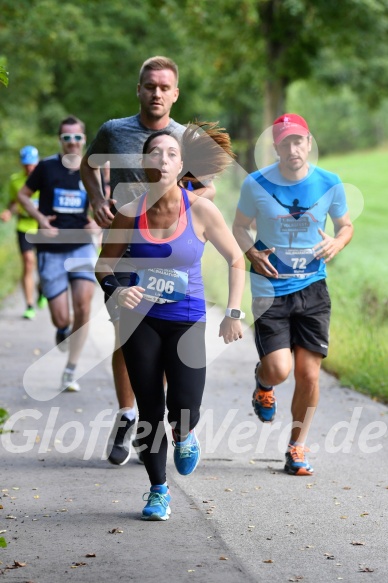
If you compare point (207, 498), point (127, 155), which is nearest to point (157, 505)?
point (207, 498)

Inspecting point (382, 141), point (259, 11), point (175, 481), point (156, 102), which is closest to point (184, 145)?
point (156, 102)

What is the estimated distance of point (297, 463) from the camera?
6.90 metres

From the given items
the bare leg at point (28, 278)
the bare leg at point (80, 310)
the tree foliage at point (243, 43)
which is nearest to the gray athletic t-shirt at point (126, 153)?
the bare leg at point (80, 310)

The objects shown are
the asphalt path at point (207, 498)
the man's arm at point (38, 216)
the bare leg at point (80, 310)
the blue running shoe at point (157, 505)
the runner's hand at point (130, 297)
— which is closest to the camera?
the asphalt path at point (207, 498)

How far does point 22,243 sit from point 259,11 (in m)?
13.9

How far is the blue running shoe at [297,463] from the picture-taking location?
6895 millimetres

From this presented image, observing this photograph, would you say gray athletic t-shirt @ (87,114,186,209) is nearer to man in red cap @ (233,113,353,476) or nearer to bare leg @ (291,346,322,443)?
man in red cap @ (233,113,353,476)

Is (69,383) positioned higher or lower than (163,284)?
lower

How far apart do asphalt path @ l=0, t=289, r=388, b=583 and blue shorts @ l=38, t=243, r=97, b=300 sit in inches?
35.4

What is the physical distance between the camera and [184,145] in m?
6.30

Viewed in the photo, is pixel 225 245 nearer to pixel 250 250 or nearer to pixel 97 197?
pixel 250 250

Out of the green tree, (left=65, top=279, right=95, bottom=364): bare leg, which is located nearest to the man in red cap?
(left=65, top=279, right=95, bottom=364): bare leg

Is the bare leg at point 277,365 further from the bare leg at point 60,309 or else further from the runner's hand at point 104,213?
the bare leg at point 60,309

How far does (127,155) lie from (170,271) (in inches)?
58.9
